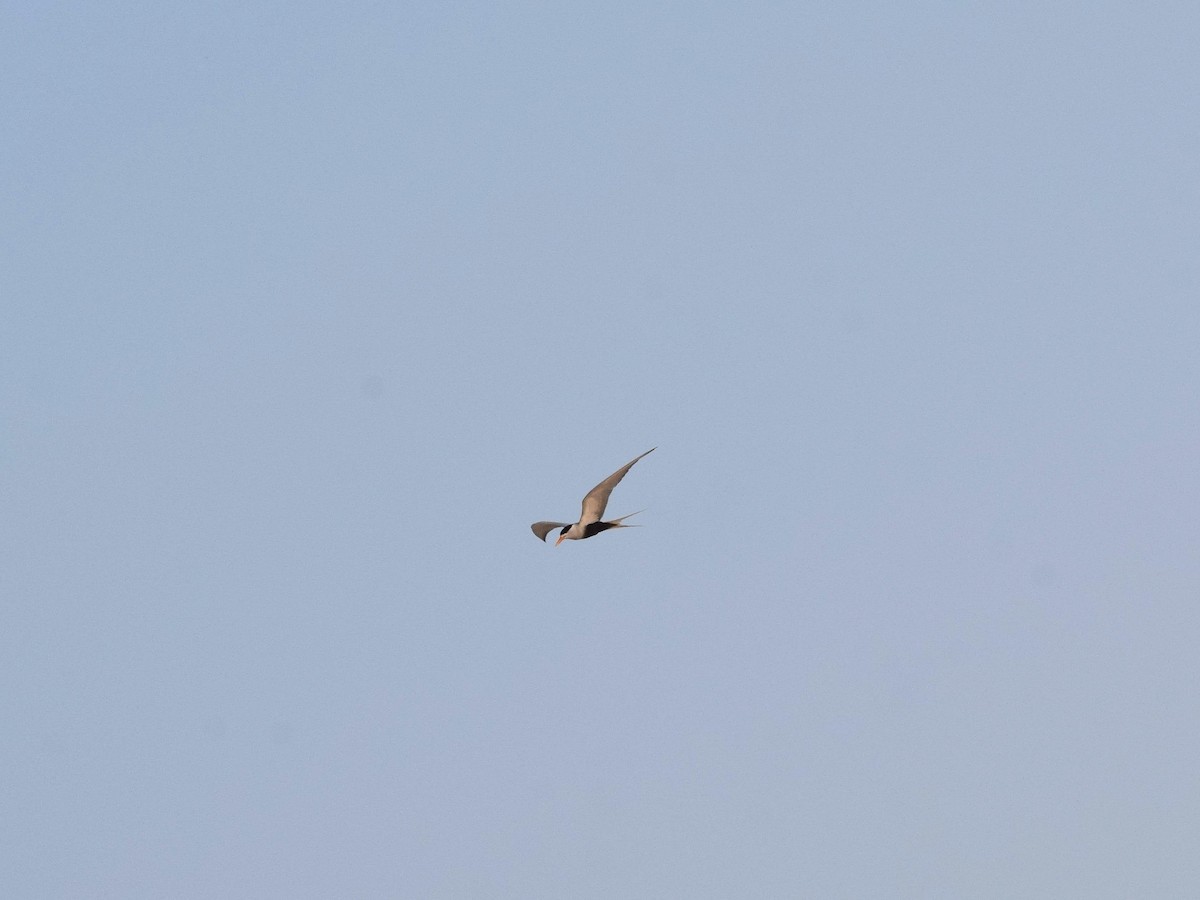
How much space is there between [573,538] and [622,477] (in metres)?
3.21

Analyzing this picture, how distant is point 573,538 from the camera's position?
117 meters

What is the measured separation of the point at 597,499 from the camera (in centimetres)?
11650

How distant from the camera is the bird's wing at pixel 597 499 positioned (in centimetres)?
11550

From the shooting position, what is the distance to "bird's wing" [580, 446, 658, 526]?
379 ft

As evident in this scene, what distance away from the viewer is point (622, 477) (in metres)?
115
